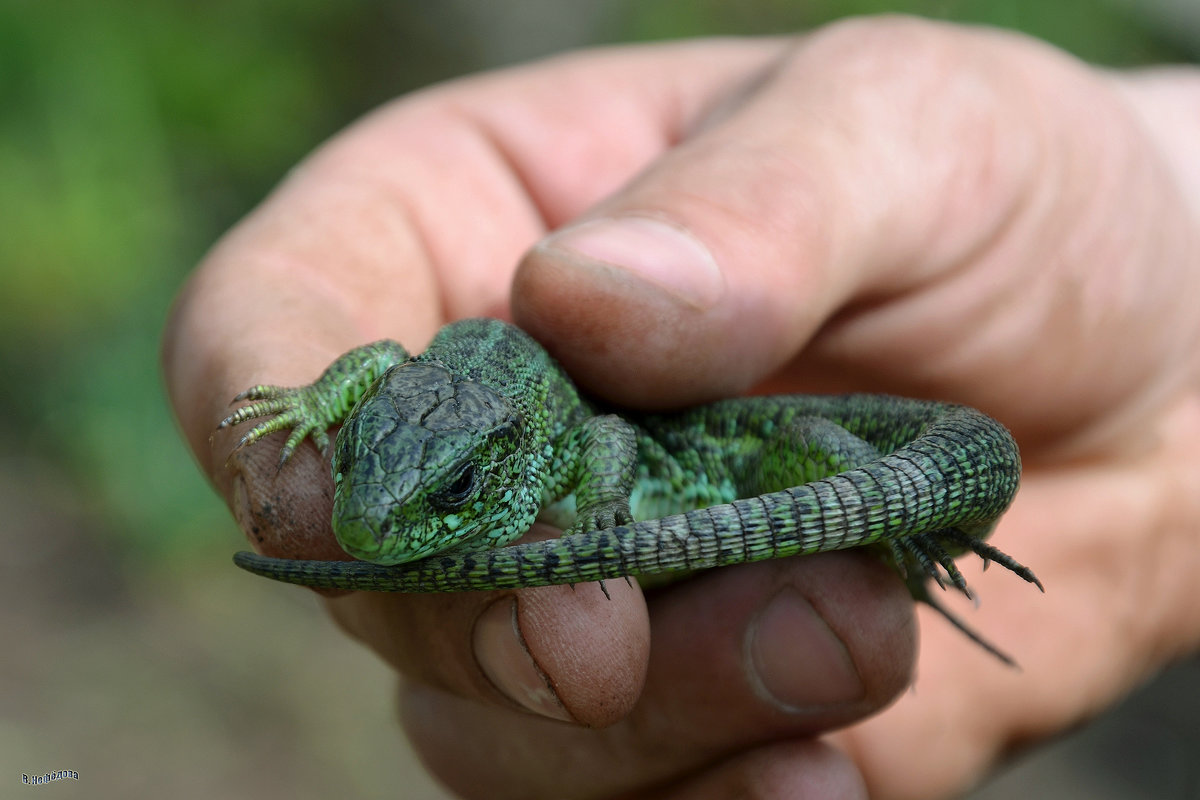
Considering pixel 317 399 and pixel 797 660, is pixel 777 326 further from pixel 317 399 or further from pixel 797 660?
pixel 317 399

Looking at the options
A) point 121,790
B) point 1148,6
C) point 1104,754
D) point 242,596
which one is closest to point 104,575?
point 242,596

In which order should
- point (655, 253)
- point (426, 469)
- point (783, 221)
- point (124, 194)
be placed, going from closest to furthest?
point (426, 469)
point (655, 253)
point (783, 221)
point (124, 194)

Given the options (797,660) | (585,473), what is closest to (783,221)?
(585,473)

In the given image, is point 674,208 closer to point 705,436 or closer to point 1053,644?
point 705,436

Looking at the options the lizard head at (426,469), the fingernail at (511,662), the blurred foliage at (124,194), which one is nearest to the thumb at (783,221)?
the lizard head at (426,469)

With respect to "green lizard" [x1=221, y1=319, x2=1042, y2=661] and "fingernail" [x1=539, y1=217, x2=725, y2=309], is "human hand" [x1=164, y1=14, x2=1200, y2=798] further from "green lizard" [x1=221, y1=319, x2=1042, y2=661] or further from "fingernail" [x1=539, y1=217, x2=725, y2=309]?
"green lizard" [x1=221, y1=319, x2=1042, y2=661]

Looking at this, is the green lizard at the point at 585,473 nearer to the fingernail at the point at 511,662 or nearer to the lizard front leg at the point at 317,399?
the lizard front leg at the point at 317,399
